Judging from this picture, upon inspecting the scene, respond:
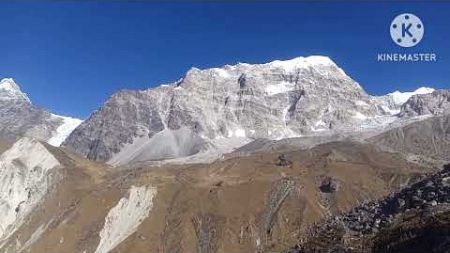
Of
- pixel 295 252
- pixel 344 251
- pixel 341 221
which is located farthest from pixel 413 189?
pixel 344 251

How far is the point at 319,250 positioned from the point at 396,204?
1830 cm

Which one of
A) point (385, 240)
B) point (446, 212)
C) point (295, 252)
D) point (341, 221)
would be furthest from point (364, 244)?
point (341, 221)

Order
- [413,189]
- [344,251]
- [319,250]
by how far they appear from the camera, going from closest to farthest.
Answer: [344,251] → [319,250] → [413,189]

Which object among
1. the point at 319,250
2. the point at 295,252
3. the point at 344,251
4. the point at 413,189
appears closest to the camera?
the point at 344,251

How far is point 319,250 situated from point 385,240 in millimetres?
8801

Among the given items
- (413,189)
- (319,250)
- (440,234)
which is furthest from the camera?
(413,189)

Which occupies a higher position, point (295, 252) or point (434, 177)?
point (434, 177)

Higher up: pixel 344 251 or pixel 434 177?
pixel 434 177

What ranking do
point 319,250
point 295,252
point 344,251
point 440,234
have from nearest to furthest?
1. point 440,234
2. point 344,251
3. point 319,250
4. point 295,252

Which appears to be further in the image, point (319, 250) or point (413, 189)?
point (413, 189)

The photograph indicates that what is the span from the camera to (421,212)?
83.4 meters

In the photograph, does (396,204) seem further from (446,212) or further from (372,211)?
(446,212)

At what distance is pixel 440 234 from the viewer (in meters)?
68.1

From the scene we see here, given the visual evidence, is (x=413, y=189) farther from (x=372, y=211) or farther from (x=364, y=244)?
(x=364, y=244)
